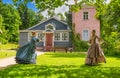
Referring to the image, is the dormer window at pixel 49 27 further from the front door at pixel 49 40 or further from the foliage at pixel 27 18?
the foliage at pixel 27 18

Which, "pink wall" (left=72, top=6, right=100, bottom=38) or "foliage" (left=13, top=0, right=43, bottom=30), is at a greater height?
"foliage" (left=13, top=0, right=43, bottom=30)

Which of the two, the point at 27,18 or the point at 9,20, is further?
the point at 27,18

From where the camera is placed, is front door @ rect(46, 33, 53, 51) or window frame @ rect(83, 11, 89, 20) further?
front door @ rect(46, 33, 53, 51)

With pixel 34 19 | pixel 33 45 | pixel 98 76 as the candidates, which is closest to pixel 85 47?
pixel 33 45

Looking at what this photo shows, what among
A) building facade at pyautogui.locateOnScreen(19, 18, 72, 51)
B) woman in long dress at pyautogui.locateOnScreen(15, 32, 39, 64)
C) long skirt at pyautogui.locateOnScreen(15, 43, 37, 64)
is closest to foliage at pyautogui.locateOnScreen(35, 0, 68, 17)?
woman in long dress at pyautogui.locateOnScreen(15, 32, 39, 64)

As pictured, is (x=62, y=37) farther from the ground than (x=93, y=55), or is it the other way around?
(x=62, y=37)

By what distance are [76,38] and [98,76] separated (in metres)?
38.2

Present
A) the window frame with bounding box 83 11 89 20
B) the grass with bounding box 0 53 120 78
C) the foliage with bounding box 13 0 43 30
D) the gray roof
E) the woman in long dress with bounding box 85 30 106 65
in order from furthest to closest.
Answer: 1. the foliage with bounding box 13 0 43 30
2. the gray roof
3. the window frame with bounding box 83 11 89 20
4. the woman in long dress with bounding box 85 30 106 65
5. the grass with bounding box 0 53 120 78

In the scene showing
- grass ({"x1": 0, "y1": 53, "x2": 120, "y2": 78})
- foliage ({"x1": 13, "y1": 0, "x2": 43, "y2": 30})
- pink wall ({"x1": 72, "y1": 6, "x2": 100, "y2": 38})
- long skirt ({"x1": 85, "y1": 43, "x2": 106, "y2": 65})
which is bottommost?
grass ({"x1": 0, "y1": 53, "x2": 120, "y2": 78})

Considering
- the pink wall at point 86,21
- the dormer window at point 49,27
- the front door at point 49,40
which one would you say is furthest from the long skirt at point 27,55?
the dormer window at point 49,27

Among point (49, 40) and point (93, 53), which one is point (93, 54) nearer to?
point (93, 53)

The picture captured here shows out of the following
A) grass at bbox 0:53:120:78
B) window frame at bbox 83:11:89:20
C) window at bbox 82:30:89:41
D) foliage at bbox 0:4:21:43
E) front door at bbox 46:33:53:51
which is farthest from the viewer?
foliage at bbox 0:4:21:43

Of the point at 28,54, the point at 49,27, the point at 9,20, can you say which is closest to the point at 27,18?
the point at 9,20

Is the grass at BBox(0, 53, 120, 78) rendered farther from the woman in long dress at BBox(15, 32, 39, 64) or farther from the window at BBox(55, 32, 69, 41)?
the window at BBox(55, 32, 69, 41)
